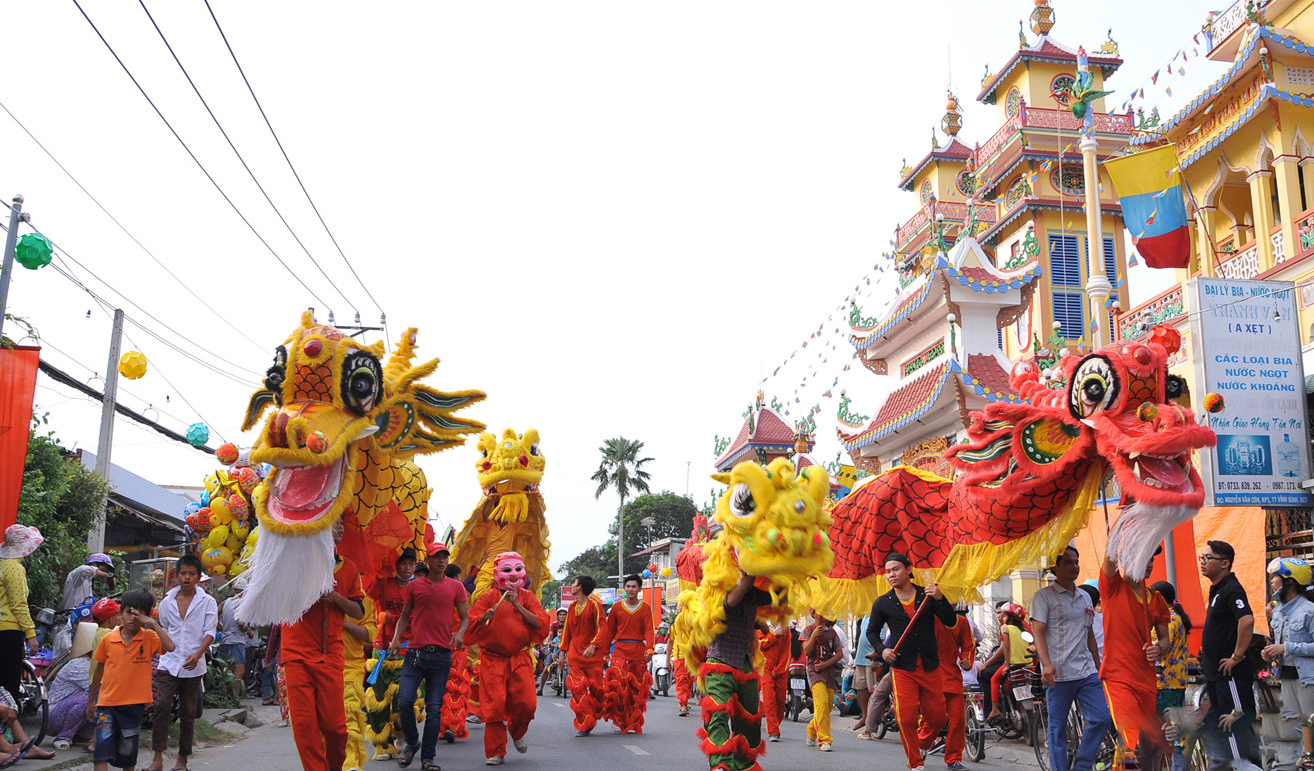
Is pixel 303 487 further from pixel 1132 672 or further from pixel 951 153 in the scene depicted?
pixel 951 153

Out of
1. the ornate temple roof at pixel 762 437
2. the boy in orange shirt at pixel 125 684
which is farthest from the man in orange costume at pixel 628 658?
the ornate temple roof at pixel 762 437

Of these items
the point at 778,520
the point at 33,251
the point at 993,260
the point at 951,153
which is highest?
the point at 951,153

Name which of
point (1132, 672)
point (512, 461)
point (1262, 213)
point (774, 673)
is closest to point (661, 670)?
point (774, 673)

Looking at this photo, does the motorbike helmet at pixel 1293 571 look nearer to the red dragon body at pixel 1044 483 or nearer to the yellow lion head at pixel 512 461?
the red dragon body at pixel 1044 483

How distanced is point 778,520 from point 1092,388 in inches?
104

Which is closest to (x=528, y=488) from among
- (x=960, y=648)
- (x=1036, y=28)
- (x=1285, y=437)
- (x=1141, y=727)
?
(x=960, y=648)

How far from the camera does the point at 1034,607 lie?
24.5 ft

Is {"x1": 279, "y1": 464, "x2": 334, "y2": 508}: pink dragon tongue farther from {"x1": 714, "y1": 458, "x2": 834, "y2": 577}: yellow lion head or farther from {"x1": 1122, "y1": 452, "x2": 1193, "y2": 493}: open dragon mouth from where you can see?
{"x1": 1122, "y1": 452, "x2": 1193, "y2": 493}: open dragon mouth

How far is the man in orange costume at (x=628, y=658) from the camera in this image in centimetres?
1239

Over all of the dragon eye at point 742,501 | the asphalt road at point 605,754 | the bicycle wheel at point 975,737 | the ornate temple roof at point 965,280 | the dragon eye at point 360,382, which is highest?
the ornate temple roof at point 965,280

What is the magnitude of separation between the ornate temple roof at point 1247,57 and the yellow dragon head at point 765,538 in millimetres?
13840

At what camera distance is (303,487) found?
645 cm

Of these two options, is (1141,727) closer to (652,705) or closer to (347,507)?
(347,507)

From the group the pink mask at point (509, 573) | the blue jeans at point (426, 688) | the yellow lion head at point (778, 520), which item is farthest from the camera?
the pink mask at point (509, 573)
